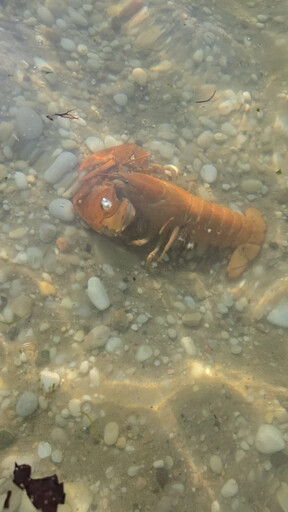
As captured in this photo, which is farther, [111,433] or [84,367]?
[84,367]

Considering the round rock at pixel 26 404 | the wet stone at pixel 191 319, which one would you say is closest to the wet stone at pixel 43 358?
the round rock at pixel 26 404

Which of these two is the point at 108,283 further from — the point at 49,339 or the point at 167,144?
the point at 167,144

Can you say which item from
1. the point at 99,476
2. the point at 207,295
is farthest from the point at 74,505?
the point at 207,295

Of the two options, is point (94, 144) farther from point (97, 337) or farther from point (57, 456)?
point (57, 456)

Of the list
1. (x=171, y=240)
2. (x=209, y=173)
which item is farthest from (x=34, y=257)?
(x=209, y=173)

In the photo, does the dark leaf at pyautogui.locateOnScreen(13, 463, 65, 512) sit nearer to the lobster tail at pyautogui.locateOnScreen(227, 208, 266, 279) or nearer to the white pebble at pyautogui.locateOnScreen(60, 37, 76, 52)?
the lobster tail at pyautogui.locateOnScreen(227, 208, 266, 279)

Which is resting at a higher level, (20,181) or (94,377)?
(20,181)

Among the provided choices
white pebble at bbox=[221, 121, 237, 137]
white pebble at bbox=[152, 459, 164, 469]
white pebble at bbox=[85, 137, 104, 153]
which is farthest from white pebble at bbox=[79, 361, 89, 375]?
white pebble at bbox=[221, 121, 237, 137]
